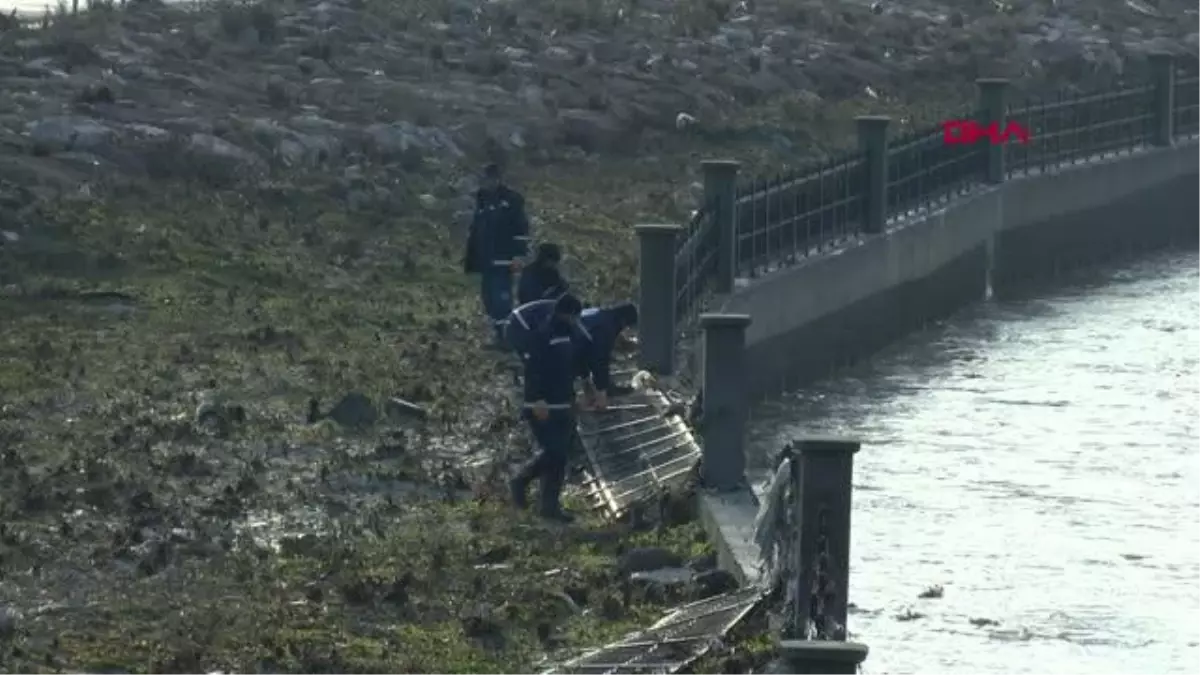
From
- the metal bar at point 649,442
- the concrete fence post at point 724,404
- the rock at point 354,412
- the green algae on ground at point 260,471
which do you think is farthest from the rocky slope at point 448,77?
the concrete fence post at point 724,404

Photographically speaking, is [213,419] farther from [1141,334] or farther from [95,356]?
[1141,334]

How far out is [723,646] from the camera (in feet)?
A: 50.9

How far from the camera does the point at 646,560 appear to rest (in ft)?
57.7

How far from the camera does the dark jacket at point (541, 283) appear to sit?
20094 mm

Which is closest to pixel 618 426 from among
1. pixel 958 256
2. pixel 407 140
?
pixel 958 256

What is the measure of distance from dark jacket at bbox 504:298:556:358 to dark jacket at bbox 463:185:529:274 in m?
4.87

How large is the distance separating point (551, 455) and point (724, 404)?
1041 millimetres

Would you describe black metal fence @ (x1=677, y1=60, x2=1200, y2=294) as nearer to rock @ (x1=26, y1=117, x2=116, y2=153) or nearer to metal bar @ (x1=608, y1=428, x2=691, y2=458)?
metal bar @ (x1=608, y1=428, x2=691, y2=458)

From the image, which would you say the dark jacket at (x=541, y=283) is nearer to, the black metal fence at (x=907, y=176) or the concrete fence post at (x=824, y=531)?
the black metal fence at (x=907, y=176)

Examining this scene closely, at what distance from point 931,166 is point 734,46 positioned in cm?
1468

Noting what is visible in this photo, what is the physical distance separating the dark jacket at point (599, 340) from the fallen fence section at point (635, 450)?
0.53 metres

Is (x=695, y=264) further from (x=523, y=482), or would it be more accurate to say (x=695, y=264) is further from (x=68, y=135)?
(x=68, y=135)

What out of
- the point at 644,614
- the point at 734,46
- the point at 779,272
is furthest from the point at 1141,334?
the point at 734,46

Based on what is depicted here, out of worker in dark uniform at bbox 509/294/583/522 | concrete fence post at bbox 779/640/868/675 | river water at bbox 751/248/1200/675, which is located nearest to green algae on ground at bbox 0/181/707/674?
worker in dark uniform at bbox 509/294/583/522
